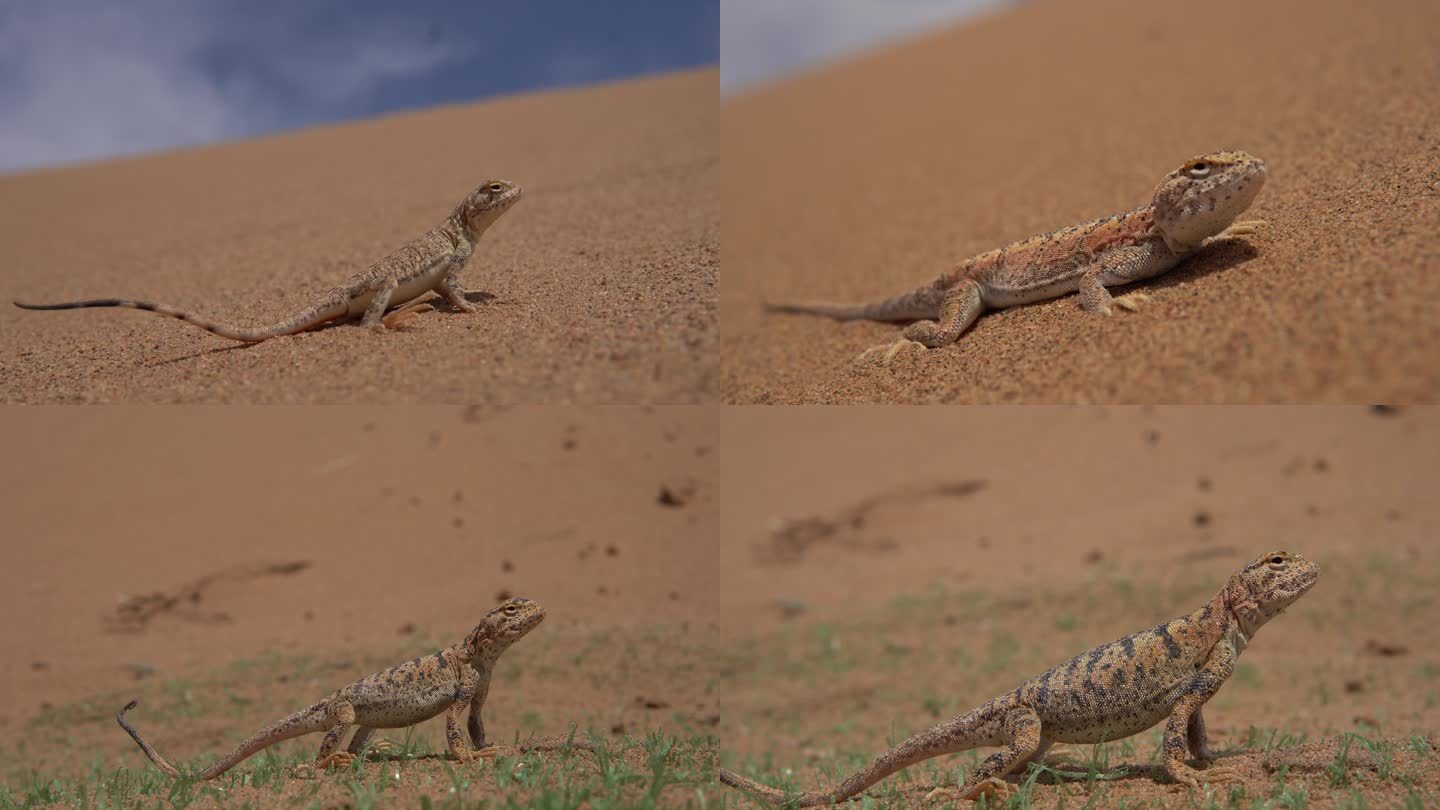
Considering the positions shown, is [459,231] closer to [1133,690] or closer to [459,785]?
[459,785]

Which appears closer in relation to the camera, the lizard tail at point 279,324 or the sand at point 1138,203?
the sand at point 1138,203

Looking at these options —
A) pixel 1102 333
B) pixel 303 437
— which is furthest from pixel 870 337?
pixel 303 437

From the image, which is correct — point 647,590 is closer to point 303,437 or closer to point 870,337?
point 870,337

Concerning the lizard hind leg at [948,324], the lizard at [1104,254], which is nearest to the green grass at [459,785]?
the lizard hind leg at [948,324]

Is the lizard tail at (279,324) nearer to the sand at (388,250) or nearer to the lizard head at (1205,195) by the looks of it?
the sand at (388,250)

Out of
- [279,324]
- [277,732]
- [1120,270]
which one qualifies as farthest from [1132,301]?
[277,732]
